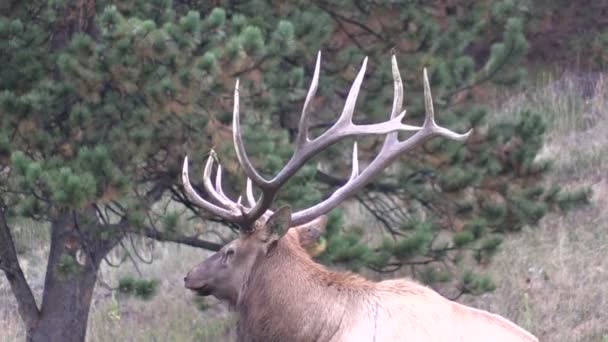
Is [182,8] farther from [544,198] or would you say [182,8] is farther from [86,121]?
[544,198]

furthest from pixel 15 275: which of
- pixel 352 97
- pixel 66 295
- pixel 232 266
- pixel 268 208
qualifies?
pixel 352 97

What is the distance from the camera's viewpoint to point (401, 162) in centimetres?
888

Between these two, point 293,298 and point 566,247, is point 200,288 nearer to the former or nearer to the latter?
point 293,298

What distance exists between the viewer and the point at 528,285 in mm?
10359

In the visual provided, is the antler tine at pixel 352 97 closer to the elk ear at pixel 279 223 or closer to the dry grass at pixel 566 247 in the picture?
the elk ear at pixel 279 223

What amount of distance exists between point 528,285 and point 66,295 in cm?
398

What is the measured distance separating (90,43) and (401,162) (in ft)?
8.63

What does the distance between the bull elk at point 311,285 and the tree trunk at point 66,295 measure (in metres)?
1.96

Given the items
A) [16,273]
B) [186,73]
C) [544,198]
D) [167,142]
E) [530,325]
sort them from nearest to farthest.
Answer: [186,73] < [167,142] < [16,273] < [544,198] < [530,325]

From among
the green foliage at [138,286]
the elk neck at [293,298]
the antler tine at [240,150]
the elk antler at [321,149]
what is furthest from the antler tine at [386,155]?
the green foliage at [138,286]

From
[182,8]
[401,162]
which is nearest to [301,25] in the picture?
[182,8]

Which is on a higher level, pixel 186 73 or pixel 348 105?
pixel 186 73

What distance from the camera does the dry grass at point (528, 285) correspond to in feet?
32.4

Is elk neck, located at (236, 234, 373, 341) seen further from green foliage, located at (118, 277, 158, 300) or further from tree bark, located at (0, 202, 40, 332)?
tree bark, located at (0, 202, 40, 332)
